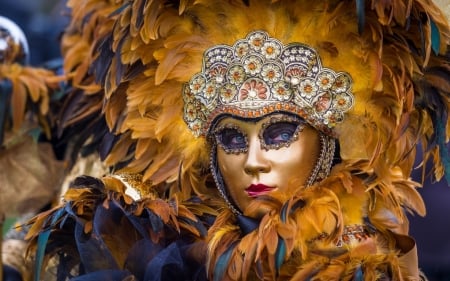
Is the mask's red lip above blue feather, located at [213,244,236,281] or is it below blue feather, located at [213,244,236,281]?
above

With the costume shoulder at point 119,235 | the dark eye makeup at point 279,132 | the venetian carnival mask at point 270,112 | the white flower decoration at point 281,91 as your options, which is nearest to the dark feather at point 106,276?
the costume shoulder at point 119,235

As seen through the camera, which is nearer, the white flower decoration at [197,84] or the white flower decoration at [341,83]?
the white flower decoration at [341,83]

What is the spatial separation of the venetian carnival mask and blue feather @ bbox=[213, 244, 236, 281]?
16 centimetres

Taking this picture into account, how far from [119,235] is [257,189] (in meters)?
0.36

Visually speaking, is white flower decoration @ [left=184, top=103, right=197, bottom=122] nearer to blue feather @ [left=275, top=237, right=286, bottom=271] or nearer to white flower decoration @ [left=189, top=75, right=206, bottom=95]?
white flower decoration @ [left=189, top=75, right=206, bottom=95]

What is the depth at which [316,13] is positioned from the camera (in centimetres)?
324

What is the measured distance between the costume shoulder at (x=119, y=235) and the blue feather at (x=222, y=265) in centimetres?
7

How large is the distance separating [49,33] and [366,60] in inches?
93.0

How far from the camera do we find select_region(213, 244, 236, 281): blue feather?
10.0 ft

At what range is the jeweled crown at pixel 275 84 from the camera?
319 centimetres

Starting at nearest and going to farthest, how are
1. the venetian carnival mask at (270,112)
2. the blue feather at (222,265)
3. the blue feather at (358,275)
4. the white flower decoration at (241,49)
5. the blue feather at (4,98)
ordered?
1. the blue feather at (358,275)
2. the blue feather at (222,265)
3. the venetian carnival mask at (270,112)
4. the white flower decoration at (241,49)
5. the blue feather at (4,98)

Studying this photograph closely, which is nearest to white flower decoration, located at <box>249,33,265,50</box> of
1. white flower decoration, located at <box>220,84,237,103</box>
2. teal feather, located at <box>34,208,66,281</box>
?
white flower decoration, located at <box>220,84,237,103</box>

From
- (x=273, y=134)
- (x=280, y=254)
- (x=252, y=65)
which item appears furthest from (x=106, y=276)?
(x=252, y=65)

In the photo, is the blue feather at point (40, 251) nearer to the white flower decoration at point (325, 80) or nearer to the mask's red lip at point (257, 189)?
the mask's red lip at point (257, 189)
